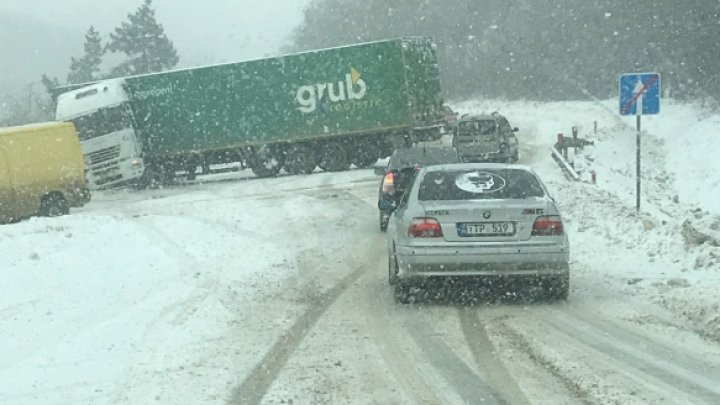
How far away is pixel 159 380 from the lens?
6457 mm

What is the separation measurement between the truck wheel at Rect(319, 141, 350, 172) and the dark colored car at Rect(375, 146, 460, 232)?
13460 mm

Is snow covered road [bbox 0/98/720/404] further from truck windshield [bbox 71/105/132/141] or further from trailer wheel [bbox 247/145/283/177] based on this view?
trailer wheel [bbox 247/145/283/177]

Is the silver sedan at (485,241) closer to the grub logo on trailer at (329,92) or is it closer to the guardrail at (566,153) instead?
the guardrail at (566,153)

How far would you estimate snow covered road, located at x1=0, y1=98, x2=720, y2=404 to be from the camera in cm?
624

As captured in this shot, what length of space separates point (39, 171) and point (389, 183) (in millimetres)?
10358

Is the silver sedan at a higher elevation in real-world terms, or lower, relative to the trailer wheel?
higher

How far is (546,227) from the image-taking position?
9.02m

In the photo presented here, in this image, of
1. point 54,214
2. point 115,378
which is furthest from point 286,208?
point 115,378

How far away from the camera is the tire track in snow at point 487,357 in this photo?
6.07 metres

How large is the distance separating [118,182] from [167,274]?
19.1m

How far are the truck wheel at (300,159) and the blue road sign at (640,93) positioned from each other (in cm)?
1654

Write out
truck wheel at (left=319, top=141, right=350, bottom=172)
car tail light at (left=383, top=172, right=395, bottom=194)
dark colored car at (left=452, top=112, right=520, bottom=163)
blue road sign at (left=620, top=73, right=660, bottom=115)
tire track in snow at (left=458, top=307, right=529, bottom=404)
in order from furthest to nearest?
truck wheel at (left=319, top=141, right=350, bottom=172)
dark colored car at (left=452, top=112, right=520, bottom=163)
blue road sign at (left=620, top=73, right=660, bottom=115)
car tail light at (left=383, top=172, right=395, bottom=194)
tire track in snow at (left=458, top=307, right=529, bottom=404)

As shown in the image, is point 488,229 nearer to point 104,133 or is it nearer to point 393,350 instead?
point 393,350

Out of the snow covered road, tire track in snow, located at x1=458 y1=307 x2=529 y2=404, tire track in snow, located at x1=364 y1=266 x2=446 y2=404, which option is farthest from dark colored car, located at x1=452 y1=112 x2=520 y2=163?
tire track in snow, located at x1=458 y1=307 x2=529 y2=404
